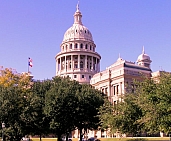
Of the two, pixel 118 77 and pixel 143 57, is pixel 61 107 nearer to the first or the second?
pixel 118 77

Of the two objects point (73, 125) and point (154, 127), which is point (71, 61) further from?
point (154, 127)

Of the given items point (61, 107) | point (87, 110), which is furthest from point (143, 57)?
point (61, 107)

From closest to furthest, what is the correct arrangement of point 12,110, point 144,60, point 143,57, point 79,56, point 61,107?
point 12,110
point 61,107
point 144,60
point 143,57
point 79,56

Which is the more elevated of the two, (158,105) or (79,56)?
(79,56)

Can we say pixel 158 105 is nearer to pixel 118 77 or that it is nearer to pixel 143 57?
pixel 118 77

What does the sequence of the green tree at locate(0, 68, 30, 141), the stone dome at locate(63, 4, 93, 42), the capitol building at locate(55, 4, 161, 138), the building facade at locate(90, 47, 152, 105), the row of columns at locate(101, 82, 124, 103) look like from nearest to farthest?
the green tree at locate(0, 68, 30, 141) < the building facade at locate(90, 47, 152, 105) < the row of columns at locate(101, 82, 124, 103) < the capitol building at locate(55, 4, 161, 138) < the stone dome at locate(63, 4, 93, 42)

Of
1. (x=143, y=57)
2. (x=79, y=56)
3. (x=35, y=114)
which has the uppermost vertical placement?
(x=79, y=56)

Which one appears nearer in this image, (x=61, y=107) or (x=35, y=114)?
(x=35, y=114)

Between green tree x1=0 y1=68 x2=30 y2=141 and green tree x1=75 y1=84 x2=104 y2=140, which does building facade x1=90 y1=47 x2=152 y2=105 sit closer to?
green tree x1=75 y1=84 x2=104 y2=140

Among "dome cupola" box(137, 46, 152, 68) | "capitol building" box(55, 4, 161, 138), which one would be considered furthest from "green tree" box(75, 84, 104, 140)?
"dome cupola" box(137, 46, 152, 68)

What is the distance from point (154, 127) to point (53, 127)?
24.0 m

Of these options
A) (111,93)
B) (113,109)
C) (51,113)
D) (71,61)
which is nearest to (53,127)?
(51,113)

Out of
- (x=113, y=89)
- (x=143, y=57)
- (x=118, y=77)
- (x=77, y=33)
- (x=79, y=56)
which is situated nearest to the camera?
(x=118, y=77)

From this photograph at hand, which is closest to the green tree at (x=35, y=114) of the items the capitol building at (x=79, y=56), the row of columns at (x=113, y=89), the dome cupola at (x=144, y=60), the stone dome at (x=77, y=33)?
the row of columns at (x=113, y=89)
